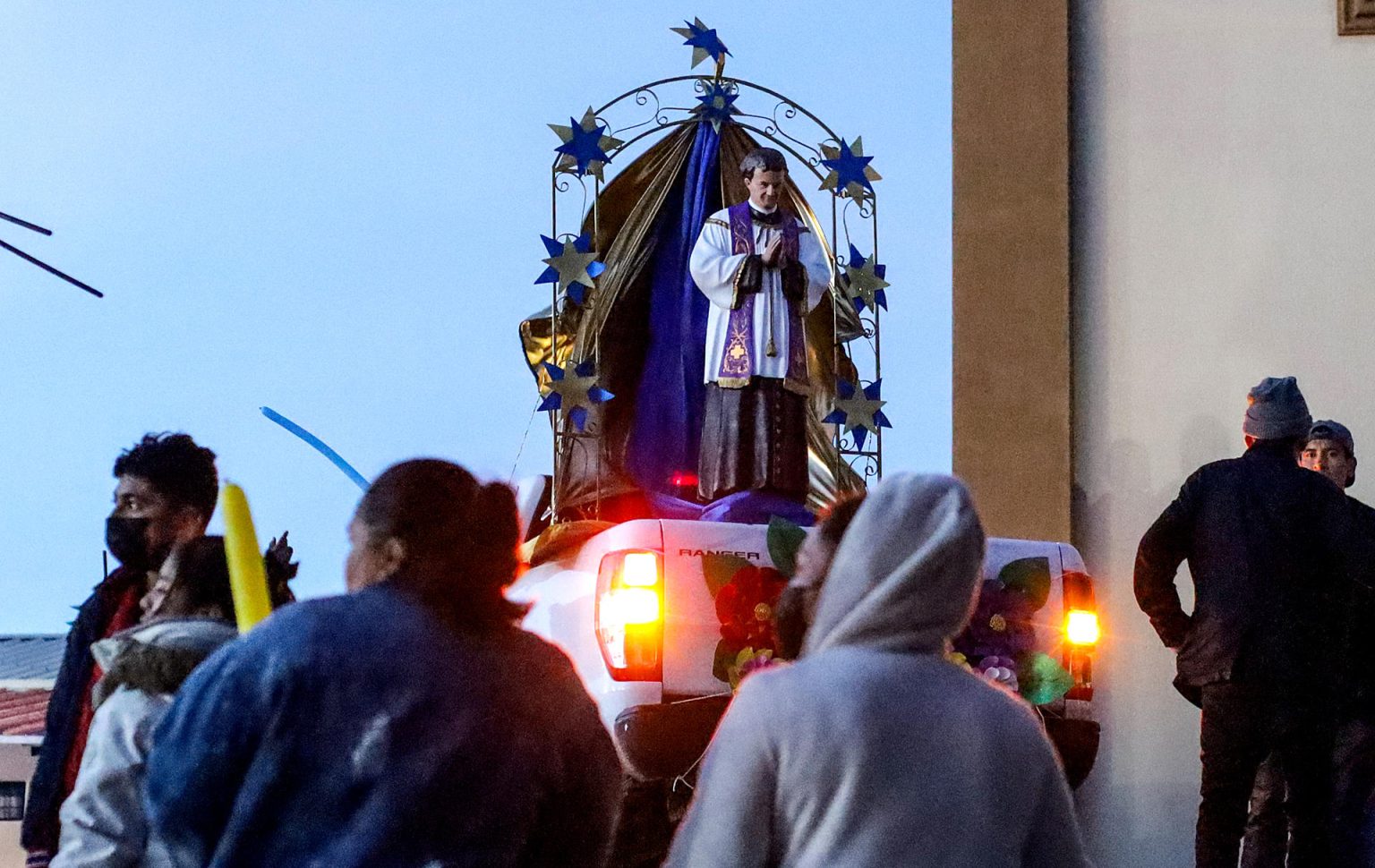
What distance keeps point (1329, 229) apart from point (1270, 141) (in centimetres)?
56

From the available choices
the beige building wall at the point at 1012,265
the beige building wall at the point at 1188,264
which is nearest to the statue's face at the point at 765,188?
the beige building wall at the point at 1012,265

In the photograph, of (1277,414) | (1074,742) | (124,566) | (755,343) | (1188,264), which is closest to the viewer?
(124,566)

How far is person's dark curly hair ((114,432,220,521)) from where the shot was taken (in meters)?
4.41

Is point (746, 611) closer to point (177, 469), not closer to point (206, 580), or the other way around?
point (177, 469)

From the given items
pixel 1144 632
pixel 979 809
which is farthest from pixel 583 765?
pixel 1144 632

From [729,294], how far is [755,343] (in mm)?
252

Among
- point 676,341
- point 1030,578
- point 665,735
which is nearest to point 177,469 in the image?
point 665,735

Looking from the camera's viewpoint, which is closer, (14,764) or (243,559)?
(243,559)

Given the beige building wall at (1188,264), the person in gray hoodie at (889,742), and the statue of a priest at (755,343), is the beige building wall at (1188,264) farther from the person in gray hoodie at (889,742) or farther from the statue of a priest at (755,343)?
the person in gray hoodie at (889,742)

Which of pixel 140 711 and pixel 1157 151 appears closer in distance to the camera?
pixel 140 711

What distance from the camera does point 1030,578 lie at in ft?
22.4

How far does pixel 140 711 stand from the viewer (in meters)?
3.46

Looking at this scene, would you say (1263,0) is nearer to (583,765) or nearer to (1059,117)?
(1059,117)

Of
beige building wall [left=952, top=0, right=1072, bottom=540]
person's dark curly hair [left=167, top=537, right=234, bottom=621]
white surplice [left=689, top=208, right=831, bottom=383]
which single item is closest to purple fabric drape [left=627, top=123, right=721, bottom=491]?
white surplice [left=689, top=208, right=831, bottom=383]
